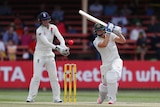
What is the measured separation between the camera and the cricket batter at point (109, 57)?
1484cm

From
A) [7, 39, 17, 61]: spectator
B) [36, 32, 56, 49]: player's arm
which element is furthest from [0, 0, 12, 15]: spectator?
[36, 32, 56, 49]: player's arm

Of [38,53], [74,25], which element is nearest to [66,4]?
[74,25]

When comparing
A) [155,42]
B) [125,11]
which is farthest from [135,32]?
[125,11]

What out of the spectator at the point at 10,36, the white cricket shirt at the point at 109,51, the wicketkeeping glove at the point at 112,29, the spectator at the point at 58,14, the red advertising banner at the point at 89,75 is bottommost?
the red advertising banner at the point at 89,75

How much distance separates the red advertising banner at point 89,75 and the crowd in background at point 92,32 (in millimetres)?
2010

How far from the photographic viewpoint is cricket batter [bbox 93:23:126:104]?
14.8 meters

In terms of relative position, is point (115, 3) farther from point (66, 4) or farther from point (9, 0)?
point (9, 0)

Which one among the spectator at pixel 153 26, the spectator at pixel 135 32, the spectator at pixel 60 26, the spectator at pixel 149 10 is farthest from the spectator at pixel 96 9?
the spectator at pixel 153 26

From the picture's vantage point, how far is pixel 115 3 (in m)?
29.8

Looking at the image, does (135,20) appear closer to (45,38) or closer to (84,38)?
(84,38)

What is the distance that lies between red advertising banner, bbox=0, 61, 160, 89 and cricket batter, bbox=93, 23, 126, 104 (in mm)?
7541

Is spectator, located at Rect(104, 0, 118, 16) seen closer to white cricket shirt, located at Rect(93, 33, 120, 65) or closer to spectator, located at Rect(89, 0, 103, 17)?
spectator, located at Rect(89, 0, 103, 17)

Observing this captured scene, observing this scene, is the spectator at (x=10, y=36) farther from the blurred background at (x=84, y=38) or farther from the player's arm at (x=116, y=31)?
the player's arm at (x=116, y=31)

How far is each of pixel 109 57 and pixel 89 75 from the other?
7.91m
